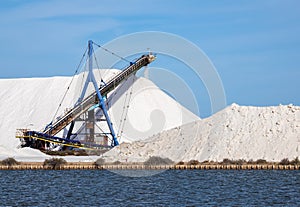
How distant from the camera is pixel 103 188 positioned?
32.8m

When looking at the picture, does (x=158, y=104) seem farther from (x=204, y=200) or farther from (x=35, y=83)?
(x=204, y=200)

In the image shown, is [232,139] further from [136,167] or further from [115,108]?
[115,108]

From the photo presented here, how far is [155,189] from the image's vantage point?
1264 inches

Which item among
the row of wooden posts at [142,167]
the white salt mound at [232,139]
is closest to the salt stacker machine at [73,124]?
the white salt mound at [232,139]

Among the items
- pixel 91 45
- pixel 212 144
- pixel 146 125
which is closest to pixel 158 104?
pixel 146 125

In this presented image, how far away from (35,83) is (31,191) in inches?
1927

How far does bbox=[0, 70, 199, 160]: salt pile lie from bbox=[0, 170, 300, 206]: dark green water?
78.8 feet

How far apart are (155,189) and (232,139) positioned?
62.9 ft

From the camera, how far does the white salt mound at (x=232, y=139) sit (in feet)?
159

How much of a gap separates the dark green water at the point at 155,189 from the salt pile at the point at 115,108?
2401 centimetres

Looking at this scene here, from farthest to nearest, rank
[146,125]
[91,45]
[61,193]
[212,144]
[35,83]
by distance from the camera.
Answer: [35,83], [146,125], [91,45], [212,144], [61,193]

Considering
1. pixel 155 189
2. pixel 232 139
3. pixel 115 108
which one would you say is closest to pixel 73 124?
pixel 115 108

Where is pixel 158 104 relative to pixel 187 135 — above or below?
above

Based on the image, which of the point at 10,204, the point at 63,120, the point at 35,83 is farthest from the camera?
the point at 35,83
